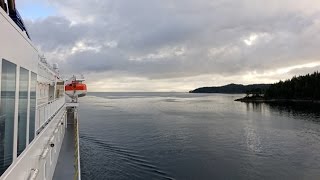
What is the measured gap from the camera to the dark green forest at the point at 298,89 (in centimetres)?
16356

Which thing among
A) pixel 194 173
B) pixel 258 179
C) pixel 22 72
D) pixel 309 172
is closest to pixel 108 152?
pixel 194 173

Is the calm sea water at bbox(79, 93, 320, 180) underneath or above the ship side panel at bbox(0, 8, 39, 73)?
underneath

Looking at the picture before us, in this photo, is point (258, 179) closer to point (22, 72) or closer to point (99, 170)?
point (99, 170)

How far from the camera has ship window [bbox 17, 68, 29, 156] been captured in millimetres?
5945

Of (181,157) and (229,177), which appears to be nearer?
(229,177)

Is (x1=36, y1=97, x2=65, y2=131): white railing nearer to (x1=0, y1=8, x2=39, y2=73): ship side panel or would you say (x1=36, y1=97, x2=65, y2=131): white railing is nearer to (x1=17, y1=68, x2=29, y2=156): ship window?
(x1=17, y1=68, x2=29, y2=156): ship window

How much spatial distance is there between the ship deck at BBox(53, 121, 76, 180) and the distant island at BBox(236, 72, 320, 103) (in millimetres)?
160238

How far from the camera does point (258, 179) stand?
77.2ft

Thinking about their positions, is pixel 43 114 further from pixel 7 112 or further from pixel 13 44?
pixel 7 112

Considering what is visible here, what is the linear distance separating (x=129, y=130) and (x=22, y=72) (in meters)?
41.9

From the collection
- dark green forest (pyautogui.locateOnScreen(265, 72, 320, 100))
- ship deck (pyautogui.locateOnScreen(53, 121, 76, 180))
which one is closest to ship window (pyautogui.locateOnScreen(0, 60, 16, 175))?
ship deck (pyautogui.locateOnScreen(53, 121, 76, 180))

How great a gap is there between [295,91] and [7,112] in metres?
187

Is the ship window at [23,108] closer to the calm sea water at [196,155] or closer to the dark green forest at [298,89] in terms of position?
the calm sea water at [196,155]

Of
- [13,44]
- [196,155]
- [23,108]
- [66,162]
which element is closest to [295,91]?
[196,155]
